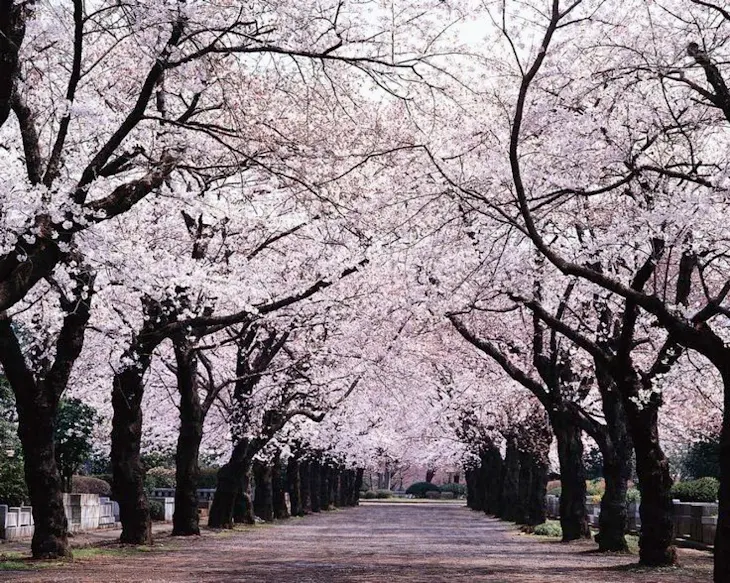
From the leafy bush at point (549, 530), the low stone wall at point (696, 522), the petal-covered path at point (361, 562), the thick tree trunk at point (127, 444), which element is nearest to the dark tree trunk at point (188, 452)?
the petal-covered path at point (361, 562)

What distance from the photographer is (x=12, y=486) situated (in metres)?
27.4

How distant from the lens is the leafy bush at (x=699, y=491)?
34.5m

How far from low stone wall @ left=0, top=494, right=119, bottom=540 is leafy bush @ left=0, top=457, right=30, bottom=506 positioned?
2.35 feet

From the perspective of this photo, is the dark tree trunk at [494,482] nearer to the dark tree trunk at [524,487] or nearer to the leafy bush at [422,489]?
the dark tree trunk at [524,487]

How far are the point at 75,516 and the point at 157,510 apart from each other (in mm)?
9558

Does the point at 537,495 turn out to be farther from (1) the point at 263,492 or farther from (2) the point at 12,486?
(2) the point at 12,486

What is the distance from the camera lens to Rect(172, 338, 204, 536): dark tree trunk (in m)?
28.3

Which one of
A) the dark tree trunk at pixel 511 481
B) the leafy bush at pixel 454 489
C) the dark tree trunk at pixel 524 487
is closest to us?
the dark tree trunk at pixel 524 487

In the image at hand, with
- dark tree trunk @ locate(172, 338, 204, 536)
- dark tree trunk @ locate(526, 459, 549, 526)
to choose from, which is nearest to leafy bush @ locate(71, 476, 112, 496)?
dark tree trunk @ locate(172, 338, 204, 536)

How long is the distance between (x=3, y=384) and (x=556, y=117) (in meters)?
25.0

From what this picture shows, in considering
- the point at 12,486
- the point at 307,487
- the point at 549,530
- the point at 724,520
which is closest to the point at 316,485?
the point at 307,487

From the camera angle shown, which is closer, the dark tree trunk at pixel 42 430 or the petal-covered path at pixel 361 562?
the petal-covered path at pixel 361 562

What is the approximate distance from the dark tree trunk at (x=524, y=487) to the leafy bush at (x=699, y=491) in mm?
8088

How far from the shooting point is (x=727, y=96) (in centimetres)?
1420
